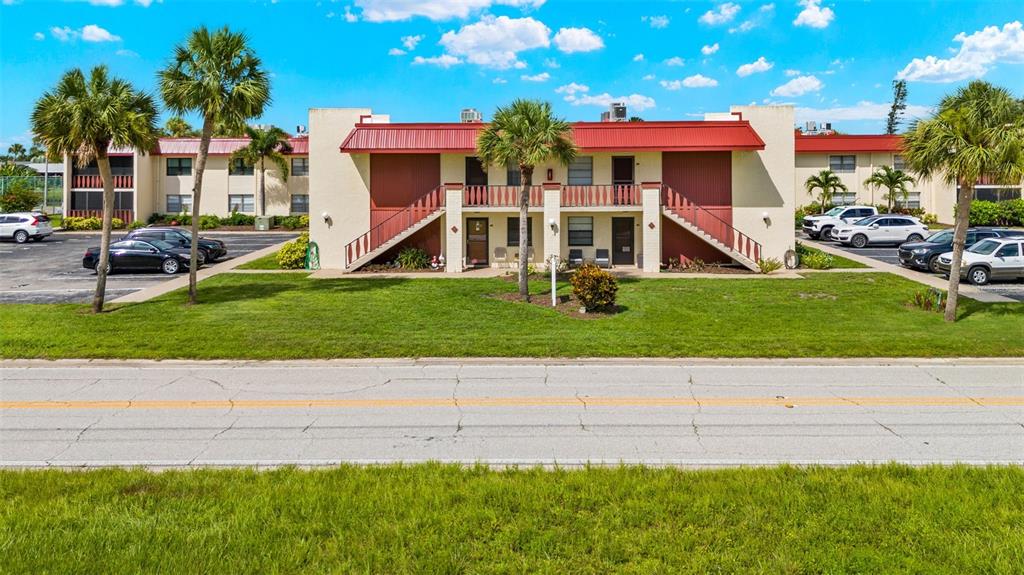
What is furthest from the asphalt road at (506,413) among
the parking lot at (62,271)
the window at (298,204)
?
the window at (298,204)

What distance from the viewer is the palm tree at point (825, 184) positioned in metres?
46.7

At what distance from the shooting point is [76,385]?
12.5 m

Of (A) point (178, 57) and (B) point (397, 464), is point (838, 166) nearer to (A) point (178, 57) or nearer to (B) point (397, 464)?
(A) point (178, 57)

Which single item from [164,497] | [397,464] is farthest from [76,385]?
[397,464]

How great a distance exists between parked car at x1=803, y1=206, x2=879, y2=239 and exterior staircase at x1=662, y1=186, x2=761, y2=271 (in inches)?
491

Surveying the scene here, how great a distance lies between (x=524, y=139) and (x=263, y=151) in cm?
3142

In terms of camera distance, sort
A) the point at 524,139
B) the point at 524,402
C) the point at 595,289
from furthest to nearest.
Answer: the point at 524,139
the point at 595,289
the point at 524,402

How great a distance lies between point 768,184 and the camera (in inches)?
1145

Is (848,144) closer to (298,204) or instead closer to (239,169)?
(298,204)

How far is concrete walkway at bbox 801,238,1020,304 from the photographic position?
864 inches

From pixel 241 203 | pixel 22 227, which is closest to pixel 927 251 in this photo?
pixel 241 203

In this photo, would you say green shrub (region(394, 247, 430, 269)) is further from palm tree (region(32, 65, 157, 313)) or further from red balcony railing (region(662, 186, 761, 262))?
palm tree (region(32, 65, 157, 313))

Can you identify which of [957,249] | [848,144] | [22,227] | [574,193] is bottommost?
[957,249]

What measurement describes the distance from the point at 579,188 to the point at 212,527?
23.7 metres
